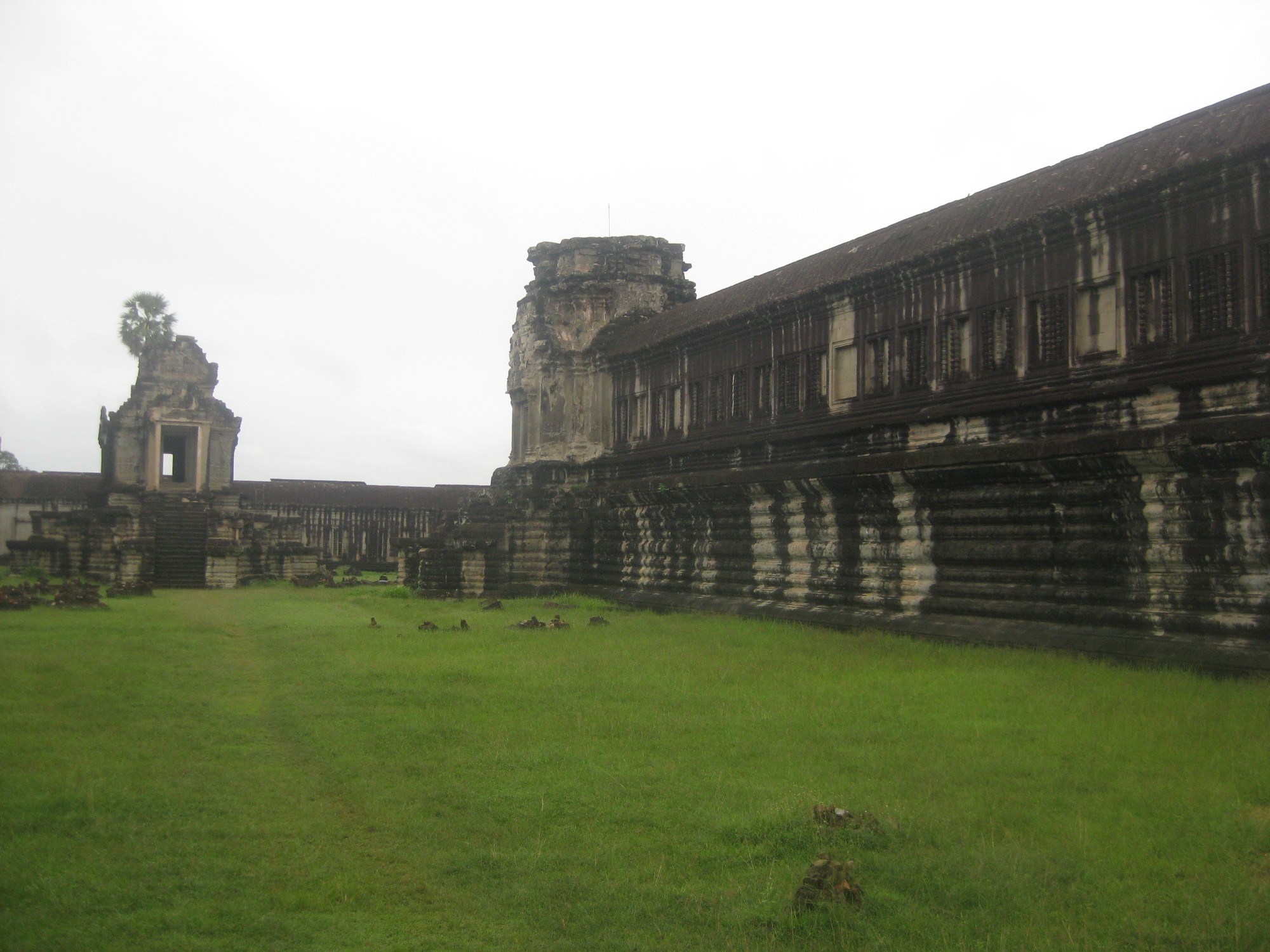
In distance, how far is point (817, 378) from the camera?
53.6 ft

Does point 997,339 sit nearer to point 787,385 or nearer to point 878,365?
point 878,365

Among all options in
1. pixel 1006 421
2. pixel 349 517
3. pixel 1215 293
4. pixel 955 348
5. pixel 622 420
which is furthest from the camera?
pixel 349 517

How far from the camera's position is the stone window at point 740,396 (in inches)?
714

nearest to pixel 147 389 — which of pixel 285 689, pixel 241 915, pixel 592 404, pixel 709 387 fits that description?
pixel 592 404

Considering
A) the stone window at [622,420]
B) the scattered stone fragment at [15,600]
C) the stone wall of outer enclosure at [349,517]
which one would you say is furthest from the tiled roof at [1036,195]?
the stone wall of outer enclosure at [349,517]

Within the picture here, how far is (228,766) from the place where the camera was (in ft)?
21.2

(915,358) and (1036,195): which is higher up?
(1036,195)

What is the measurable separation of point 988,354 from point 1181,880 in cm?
928

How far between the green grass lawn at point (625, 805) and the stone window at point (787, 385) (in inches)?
280

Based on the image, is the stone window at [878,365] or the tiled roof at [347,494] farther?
the tiled roof at [347,494]

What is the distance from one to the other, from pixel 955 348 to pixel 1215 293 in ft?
11.7

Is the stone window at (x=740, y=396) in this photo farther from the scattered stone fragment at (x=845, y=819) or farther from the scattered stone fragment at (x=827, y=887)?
the scattered stone fragment at (x=827, y=887)

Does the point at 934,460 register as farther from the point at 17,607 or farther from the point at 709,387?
the point at 17,607

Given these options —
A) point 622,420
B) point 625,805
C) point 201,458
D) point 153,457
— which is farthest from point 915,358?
point 153,457
